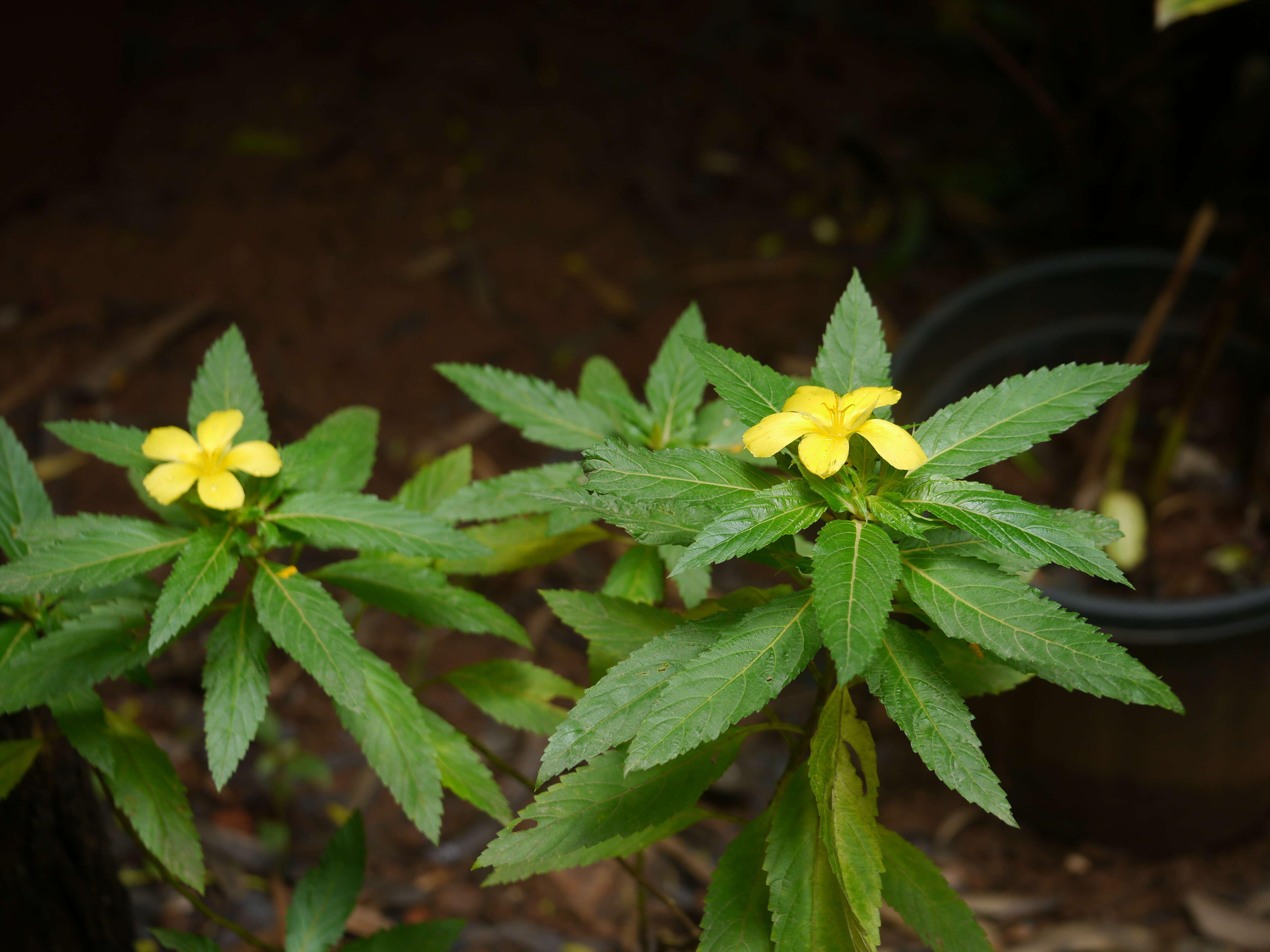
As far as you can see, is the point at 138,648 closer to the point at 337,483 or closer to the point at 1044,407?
the point at 337,483

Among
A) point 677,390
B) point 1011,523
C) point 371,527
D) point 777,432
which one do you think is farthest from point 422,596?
point 1011,523

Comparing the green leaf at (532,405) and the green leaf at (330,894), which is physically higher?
Answer: the green leaf at (532,405)

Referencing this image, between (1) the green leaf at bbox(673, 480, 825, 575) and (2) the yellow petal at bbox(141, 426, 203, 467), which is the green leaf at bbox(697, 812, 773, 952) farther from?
(2) the yellow petal at bbox(141, 426, 203, 467)

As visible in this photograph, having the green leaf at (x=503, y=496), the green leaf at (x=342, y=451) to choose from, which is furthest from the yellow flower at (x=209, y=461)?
the green leaf at (x=503, y=496)

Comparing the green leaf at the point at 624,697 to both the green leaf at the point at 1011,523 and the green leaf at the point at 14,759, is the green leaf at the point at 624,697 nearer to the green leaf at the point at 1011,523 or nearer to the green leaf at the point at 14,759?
the green leaf at the point at 1011,523

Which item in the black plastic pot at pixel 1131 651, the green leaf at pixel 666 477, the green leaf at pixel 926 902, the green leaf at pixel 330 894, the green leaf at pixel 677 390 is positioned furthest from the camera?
the black plastic pot at pixel 1131 651

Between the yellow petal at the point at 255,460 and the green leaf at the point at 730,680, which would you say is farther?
the yellow petal at the point at 255,460

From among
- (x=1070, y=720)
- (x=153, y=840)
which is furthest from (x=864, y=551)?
(x=1070, y=720)
